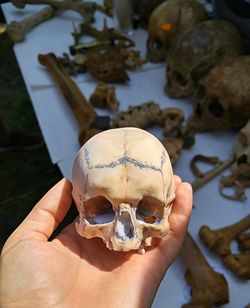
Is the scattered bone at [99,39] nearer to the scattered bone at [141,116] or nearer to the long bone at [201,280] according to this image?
the scattered bone at [141,116]

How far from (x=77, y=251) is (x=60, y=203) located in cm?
13

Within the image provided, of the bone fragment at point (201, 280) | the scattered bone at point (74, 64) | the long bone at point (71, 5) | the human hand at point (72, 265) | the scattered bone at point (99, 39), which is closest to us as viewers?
the human hand at point (72, 265)

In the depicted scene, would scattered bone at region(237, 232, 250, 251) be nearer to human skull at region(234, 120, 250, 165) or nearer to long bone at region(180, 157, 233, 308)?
long bone at region(180, 157, 233, 308)

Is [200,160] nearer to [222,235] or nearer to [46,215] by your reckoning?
[222,235]

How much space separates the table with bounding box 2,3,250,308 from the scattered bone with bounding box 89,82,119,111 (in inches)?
1.8

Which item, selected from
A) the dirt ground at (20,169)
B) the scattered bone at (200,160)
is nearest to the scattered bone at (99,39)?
the dirt ground at (20,169)

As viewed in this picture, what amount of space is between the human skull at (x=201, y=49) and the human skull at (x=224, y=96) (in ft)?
0.38

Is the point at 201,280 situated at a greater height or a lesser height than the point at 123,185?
lesser

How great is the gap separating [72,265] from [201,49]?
124 centimetres

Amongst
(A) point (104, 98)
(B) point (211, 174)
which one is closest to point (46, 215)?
(B) point (211, 174)

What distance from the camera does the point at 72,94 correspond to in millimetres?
1933

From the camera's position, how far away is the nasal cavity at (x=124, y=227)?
0.93 m

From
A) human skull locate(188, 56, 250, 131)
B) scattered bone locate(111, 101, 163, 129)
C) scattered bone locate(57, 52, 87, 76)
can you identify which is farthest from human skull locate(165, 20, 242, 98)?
scattered bone locate(57, 52, 87, 76)

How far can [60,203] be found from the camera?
1049 millimetres
